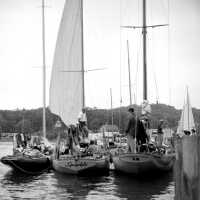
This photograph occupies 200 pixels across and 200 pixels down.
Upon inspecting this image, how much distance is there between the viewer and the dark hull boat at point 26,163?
3059cm

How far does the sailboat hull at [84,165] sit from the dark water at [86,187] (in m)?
0.36

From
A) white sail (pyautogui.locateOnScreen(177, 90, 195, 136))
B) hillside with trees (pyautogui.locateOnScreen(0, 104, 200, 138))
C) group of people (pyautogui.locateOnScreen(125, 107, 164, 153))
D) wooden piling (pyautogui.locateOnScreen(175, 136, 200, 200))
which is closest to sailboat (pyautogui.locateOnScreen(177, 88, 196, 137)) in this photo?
white sail (pyautogui.locateOnScreen(177, 90, 195, 136))

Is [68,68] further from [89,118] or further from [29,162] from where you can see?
[89,118]

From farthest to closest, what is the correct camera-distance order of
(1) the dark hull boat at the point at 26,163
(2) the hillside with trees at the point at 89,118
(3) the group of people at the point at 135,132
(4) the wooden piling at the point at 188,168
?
1. (2) the hillside with trees at the point at 89,118
2. (1) the dark hull boat at the point at 26,163
3. (3) the group of people at the point at 135,132
4. (4) the wooden piling at the point at 188,168

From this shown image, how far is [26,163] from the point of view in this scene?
1208 inches

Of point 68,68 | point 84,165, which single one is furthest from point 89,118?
point 84,165

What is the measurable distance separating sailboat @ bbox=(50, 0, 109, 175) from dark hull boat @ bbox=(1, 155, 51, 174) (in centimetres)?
286

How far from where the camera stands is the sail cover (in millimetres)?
32219

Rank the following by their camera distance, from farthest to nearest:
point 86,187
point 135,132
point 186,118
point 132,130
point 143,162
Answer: point 186,118, point 132,130, point 135,132, point 143,162, point 86,187

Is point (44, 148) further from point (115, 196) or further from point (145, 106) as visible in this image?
point (115, 196)

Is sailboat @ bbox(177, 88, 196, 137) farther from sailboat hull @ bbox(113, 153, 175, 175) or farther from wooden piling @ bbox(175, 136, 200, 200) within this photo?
wooden piling @ bbox(175, 136, 200, 200)

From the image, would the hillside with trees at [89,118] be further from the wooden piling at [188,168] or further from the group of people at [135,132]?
the wooden piling at [188,168]

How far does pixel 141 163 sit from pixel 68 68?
1102 cm

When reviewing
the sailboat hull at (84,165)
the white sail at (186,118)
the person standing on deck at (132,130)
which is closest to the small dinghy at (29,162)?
the sailboat hull at (84,165)
